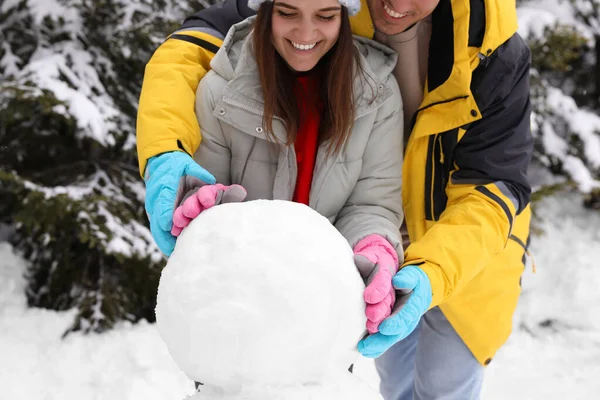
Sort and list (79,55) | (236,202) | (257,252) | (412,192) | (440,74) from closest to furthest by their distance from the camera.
Result: (257,252) → (236,202) → (440,74) → (412,192) → (79,55)

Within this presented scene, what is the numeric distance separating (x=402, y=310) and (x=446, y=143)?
2.07ft

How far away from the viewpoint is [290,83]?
1632 mm

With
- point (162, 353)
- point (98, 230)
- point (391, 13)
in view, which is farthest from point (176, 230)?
point (162, 353)

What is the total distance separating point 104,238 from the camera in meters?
3.12

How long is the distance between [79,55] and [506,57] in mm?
2491

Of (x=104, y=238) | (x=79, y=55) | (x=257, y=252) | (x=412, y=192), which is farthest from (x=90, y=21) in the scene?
(x=257, y=252)

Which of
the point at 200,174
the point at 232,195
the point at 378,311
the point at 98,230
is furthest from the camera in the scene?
the point at 98,230

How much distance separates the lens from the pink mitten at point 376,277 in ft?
4.21

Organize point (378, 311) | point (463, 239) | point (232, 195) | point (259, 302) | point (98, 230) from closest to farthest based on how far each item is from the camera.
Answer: point (259, 302) → point (378, 311) → point (232, 195) → point (463, 239) → point (98, 230)

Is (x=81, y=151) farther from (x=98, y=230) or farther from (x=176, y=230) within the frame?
(x=176, y=230)

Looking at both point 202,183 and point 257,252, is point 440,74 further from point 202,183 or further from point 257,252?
point 257,252

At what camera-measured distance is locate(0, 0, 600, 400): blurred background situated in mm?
3043

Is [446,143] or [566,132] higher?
[446,143]

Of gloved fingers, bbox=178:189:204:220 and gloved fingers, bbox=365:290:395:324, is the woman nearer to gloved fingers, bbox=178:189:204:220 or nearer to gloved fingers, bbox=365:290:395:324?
gloved fingers, bbox=365:290:395:324
